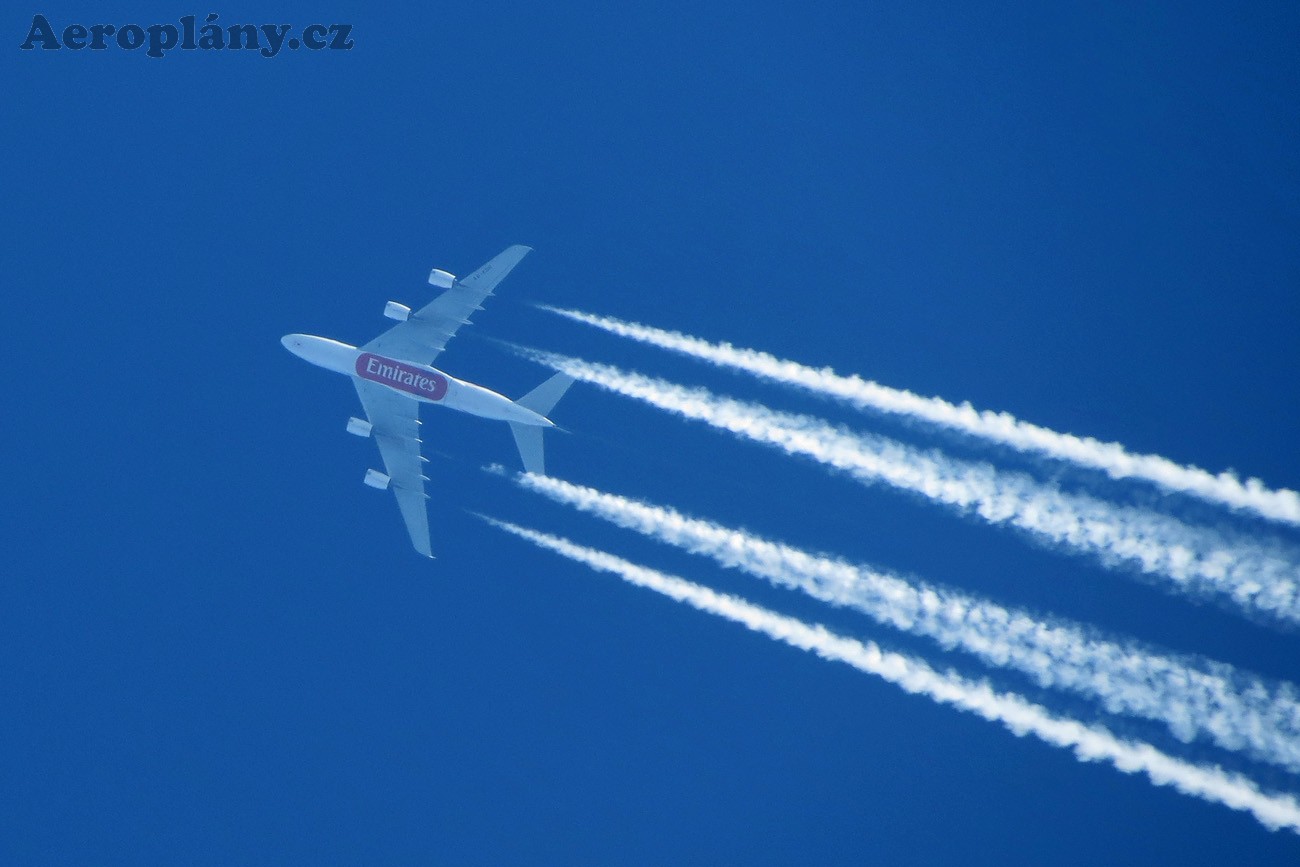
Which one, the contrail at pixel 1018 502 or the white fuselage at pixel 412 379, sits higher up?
the contrail at pixel 1018 502

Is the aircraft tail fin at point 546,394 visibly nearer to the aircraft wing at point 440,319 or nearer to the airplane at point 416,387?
the airplane at point 416,387

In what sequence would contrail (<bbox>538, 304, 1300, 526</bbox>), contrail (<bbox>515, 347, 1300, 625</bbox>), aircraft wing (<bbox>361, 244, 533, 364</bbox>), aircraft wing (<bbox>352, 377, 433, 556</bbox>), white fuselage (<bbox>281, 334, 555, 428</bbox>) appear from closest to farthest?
contrail (<bbox>515, 347, 1300, 625</bbox>) → contrail (<bbox>538, 304, 1300, 526</bbox>) → white fuselage (<bbox>281, 334, 555, 428</bbox>) → aircraft wing (<bbox>361, 244, 533, 364</bbox>) → aircraft wing (<bbox>352, 377, 433, 556</bbox>)

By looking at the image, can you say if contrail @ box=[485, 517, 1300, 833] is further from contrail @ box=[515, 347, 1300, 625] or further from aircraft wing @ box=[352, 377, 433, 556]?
contrail @ box=[515, 347, 1300, 625]

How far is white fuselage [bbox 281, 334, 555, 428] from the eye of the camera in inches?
1109

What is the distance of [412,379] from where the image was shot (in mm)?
28797

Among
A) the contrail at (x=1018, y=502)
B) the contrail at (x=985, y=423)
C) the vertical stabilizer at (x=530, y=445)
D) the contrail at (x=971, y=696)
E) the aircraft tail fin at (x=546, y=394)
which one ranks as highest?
the contrail at (x=985, y=423)

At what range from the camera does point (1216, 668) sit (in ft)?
82.4

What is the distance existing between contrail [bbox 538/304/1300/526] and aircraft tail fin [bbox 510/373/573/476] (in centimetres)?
302

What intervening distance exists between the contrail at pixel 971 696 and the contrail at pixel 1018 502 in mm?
4178

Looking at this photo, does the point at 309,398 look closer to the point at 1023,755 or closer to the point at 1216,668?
the point at 1023,755

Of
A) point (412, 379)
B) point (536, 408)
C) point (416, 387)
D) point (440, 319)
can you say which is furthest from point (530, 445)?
point (440, 319)

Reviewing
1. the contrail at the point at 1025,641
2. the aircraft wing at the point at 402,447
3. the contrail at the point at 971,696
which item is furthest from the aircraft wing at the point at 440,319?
the contrail at the point at 971,696

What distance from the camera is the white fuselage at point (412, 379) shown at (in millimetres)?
28172

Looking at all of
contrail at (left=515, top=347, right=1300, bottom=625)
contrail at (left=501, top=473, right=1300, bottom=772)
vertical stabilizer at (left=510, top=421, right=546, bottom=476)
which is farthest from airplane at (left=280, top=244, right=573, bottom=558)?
contrail at (left=515, top=347, right=1300, bottom=625)
